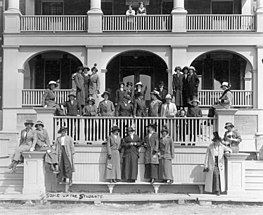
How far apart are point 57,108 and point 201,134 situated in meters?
4.43

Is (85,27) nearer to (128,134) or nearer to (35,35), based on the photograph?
(35,35)

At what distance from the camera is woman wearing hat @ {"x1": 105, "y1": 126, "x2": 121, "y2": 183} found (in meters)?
16.8

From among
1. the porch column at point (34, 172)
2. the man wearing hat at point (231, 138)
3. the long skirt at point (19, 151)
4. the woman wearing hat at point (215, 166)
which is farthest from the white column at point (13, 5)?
the woman wearing hat at point (215, 166)

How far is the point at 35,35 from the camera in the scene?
26.7 metres

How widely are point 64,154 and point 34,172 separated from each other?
948mm

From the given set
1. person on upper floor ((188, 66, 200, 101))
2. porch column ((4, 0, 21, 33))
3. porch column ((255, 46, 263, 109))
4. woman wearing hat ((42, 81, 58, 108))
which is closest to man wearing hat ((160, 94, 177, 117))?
person on upper floor ((188, 66, 200, 101))

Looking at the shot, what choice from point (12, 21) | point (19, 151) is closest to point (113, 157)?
point (19, 151)

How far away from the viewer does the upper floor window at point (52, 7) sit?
29.7 meters

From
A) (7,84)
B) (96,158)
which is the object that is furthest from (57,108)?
(7,84)

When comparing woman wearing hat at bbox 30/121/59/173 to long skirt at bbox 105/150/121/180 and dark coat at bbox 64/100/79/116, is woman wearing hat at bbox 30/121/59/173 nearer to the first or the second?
long skirt at bbox 105/150/121/180

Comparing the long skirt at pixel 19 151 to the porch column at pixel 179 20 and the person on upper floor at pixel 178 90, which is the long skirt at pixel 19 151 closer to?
the person on upper floor at pixel 178 90

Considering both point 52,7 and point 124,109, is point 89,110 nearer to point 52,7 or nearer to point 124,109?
point 124,109

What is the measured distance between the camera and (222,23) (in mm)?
26594

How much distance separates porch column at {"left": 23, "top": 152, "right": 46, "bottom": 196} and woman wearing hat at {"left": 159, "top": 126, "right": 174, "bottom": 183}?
10.8 feet
